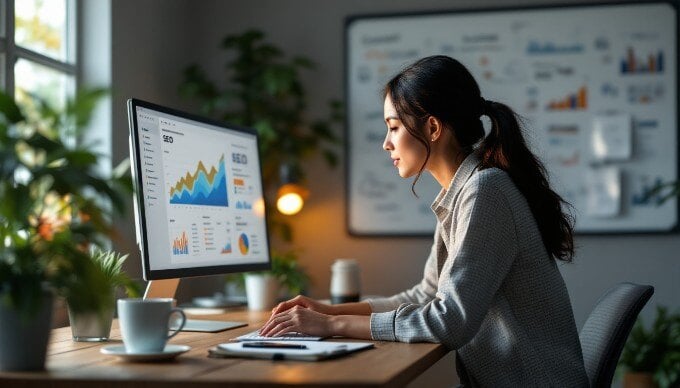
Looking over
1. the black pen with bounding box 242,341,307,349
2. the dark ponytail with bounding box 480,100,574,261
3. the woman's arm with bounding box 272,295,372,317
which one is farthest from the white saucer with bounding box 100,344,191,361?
the dark ponytail with bounding box 480,100,574,261

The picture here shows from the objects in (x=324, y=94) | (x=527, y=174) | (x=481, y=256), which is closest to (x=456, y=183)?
(x=527, y=174)

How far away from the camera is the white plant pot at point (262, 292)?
2643mm

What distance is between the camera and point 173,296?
6.63ft

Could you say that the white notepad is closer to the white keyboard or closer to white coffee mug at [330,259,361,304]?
the white keyboard

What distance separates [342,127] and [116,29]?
1135 millimetres

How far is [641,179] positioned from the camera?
3.78 metres

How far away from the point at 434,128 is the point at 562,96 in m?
2.06

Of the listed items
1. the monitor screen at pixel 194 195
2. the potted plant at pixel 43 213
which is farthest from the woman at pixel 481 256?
the potted plant at pixel 43 213

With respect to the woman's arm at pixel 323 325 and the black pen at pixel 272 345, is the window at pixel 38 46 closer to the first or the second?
the woman's arm at pixel 323 325

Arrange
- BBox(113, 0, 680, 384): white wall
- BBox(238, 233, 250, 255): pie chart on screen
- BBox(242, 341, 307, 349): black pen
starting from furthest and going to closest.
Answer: BBox(113, 0, 680, 384): white wall → BBox(238, 233, 250, 255): pie chart on screen → BBox(242, 341, 307, 349): black pen

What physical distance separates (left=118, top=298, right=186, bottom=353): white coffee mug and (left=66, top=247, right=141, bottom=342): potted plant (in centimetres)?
3

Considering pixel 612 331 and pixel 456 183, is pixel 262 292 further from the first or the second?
pixel 612 331

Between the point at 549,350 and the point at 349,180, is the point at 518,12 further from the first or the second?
the point at 549,350

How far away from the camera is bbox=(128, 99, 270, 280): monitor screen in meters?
1.81
